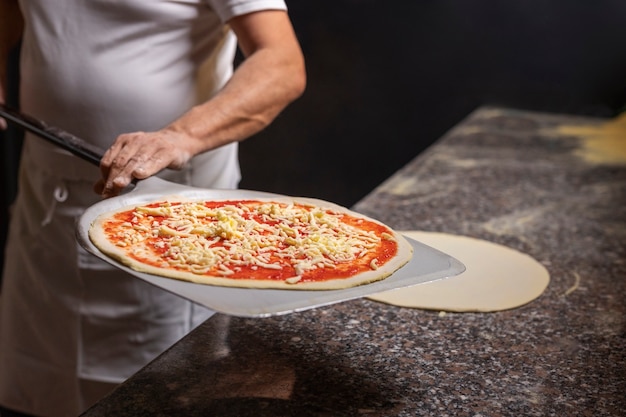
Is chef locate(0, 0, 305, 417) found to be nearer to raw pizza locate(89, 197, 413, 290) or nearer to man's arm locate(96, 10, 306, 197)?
man's arm locate(96, 10, 306, 197)

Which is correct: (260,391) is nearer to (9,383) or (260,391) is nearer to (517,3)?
(9,383)

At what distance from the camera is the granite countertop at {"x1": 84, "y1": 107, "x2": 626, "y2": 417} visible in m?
1.07

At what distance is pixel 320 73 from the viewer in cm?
361

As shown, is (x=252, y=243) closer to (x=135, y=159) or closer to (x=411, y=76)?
(x=135, y=159)

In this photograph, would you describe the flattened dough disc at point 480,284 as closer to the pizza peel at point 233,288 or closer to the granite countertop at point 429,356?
the granite countertop at point 429,356

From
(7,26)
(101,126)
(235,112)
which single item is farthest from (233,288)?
(7,26)

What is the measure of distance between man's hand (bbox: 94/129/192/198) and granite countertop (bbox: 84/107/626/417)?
0.26 meters

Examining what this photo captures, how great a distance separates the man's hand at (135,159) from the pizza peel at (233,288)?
32 millimetres

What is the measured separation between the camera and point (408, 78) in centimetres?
352

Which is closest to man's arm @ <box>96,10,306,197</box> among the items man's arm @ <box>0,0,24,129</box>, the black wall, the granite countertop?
the granite countertop

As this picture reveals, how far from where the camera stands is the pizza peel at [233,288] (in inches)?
38.1

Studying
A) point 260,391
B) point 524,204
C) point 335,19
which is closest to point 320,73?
point 335,19

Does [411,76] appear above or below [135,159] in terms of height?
below

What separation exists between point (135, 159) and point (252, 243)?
0.27 m
